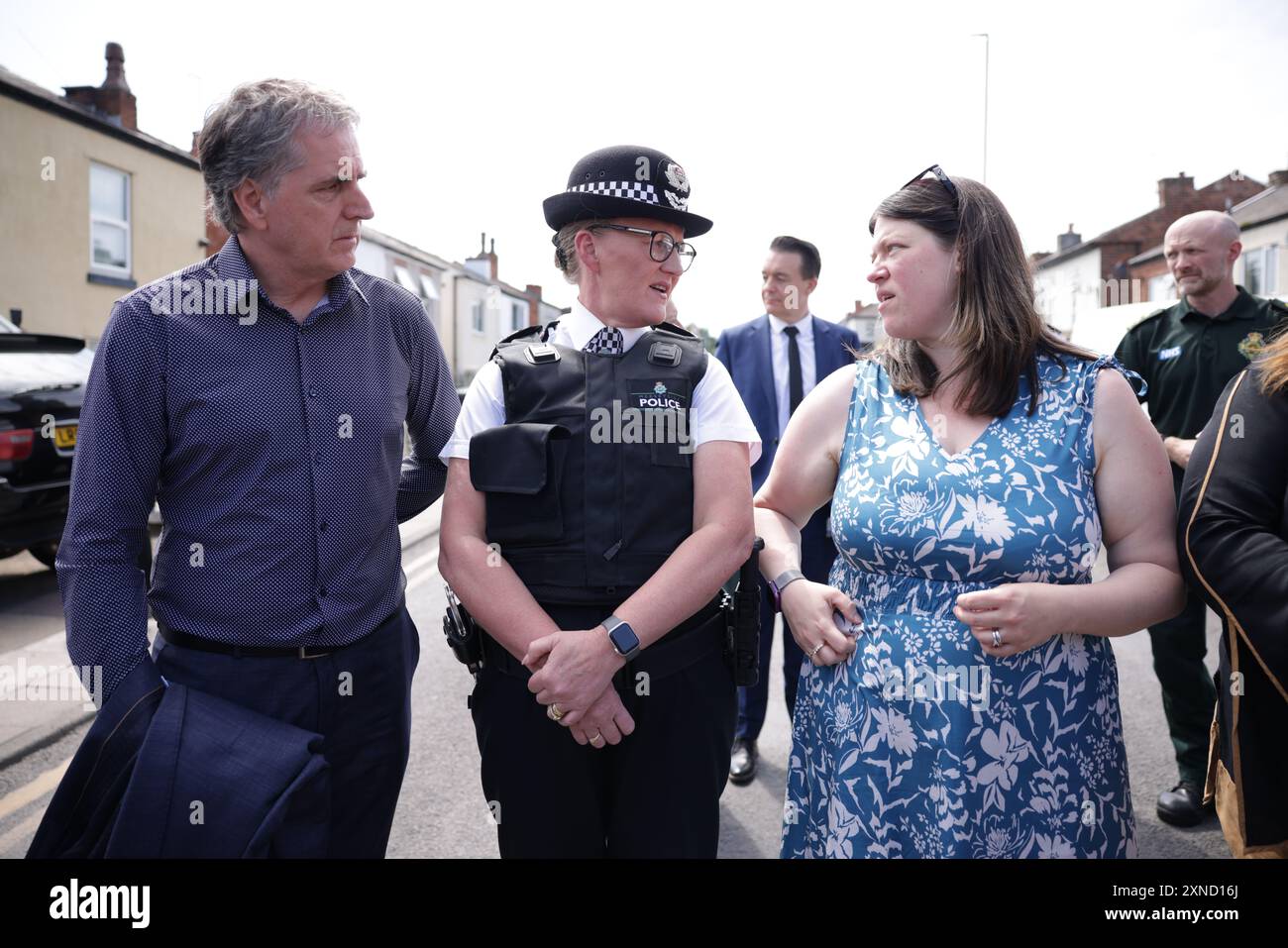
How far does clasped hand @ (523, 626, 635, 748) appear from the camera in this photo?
70.1 inches

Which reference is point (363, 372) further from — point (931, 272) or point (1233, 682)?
point (1233, 682)

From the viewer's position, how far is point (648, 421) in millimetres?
1929

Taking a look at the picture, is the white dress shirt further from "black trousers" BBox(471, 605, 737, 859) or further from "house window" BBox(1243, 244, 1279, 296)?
"house window" BBox(1243, 244, 1279, 296)

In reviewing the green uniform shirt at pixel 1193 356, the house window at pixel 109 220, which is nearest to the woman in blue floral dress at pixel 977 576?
the green uniform shirt at pixel 1193 356

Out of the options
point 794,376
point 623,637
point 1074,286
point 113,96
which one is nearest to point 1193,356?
point 794,376

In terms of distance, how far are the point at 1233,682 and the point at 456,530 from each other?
1599mm

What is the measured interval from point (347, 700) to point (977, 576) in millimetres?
1418

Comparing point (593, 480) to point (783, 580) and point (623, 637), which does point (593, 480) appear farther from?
point (783, 580)

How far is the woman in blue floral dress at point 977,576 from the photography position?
1.82 metres

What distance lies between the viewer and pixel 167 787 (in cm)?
165

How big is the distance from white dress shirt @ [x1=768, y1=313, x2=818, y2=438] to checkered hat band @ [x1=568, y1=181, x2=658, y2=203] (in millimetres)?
2482

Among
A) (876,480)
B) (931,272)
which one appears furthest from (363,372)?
(931,272)

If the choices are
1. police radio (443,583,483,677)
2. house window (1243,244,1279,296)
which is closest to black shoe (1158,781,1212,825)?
police radio (443,583,483,677)

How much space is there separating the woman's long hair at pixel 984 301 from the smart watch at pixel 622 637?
849 mm
